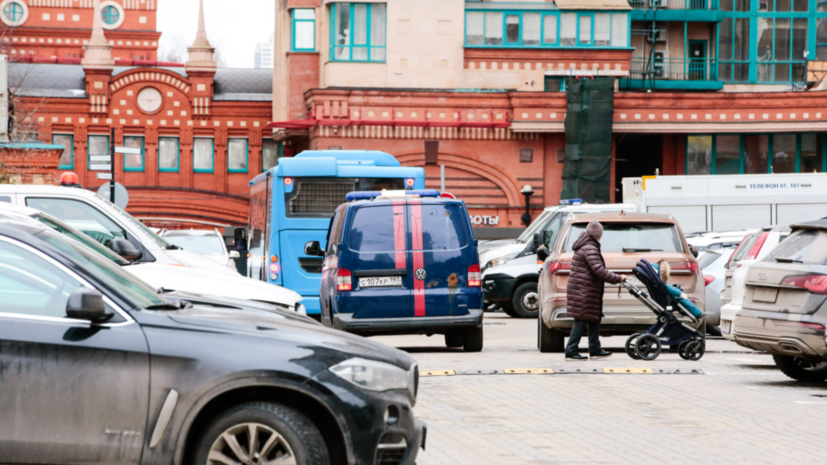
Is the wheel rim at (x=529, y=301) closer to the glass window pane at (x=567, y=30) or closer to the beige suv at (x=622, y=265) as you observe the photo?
the beige suv at (x=622, y=265)

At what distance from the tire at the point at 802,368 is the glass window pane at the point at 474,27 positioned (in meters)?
38.6

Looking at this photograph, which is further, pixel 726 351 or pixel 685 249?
pixel 726 351

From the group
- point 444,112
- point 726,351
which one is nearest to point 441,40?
point 444,112

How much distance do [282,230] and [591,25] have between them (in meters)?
Answer: 32.8

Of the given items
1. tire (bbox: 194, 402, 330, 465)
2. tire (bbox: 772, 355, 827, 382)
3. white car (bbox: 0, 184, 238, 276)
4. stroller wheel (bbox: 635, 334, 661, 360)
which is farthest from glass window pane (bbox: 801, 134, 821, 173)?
tire (bbox: 194, 402, 330, 465)

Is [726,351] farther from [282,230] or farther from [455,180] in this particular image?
[455,180]

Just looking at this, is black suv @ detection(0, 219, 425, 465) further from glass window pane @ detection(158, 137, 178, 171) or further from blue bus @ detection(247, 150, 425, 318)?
glass window pane @ detection(158, 137, 178, 171)

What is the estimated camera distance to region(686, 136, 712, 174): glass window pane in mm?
50594

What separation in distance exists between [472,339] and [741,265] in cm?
400

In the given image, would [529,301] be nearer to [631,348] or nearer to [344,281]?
[344,281]

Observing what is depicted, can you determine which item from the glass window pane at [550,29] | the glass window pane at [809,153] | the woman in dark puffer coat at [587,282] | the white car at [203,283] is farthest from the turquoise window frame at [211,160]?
the white car at [203,283]

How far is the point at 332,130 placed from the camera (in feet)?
155

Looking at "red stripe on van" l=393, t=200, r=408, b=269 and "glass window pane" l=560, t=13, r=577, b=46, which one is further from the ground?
"glass window pane" l=560, t=13, r=577, b=46

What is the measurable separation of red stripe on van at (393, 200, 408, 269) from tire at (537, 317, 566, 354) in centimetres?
196
